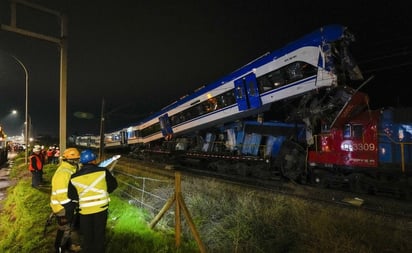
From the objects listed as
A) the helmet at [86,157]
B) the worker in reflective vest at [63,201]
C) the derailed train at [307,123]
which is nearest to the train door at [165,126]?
the derailed train at [307,123]

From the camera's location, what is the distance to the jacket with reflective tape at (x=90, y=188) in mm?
4484

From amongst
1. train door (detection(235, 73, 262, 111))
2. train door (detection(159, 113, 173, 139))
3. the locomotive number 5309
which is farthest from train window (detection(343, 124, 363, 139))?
train door (detection(159, 113, 173, 139))

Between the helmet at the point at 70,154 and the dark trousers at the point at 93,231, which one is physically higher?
the helmet at the point at 70,154

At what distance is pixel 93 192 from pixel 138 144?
26.3 m

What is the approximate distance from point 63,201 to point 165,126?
711 inches

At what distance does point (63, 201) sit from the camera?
5031mm

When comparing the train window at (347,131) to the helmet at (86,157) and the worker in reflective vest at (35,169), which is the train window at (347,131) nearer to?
the helmet at (86,157)

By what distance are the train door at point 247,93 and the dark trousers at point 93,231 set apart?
31.5 ft

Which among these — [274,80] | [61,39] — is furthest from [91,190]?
[274,80]

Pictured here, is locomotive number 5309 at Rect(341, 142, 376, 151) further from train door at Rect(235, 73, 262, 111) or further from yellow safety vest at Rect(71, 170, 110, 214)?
yellow safety vest at Rect(71, 170, 110, 214)

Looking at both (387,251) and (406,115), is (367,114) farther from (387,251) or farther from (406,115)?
(387,251)

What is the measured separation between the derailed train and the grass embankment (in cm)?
383

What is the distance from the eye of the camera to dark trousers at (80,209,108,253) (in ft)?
15.0

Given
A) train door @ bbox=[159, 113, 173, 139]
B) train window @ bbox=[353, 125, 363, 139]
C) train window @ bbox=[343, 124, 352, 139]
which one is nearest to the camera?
train window @ bbox=[353, 125, 363, 139]
